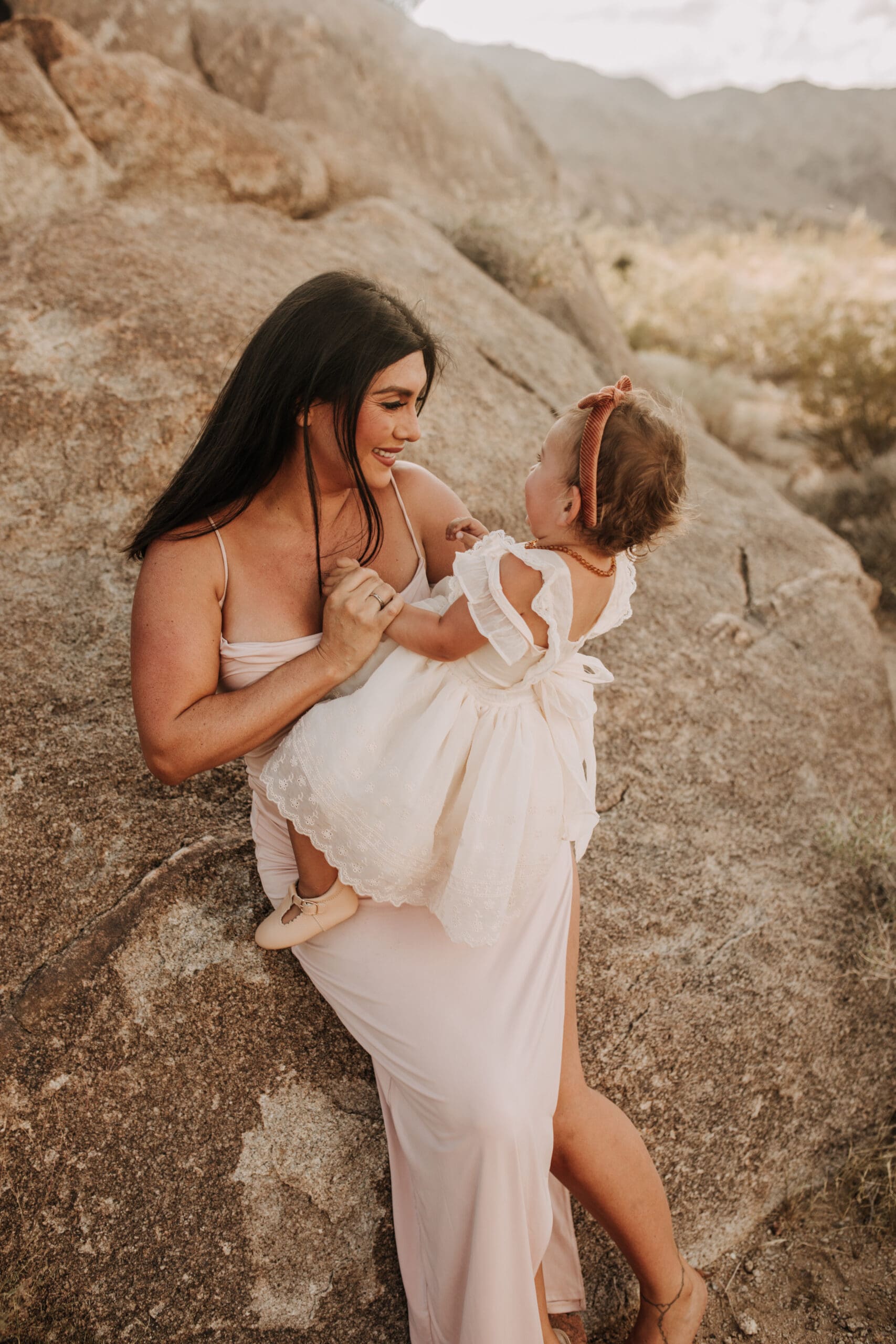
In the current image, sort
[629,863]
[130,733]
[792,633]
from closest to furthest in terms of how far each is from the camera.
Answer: [130,733]
[629,863]
[792,633]

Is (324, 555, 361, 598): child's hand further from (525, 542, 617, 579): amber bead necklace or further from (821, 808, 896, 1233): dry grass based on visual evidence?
(821, 808, 896, 1233): dry grass

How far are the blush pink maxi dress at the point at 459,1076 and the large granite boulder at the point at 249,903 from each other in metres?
0.14

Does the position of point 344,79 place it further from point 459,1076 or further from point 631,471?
point 459,1076

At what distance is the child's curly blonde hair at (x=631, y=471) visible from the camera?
170 centimetres

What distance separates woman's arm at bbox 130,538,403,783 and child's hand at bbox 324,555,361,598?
0.28 feet

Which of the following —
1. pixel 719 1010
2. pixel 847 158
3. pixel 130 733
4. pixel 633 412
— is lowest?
pixel 719 1010

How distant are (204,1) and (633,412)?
785 centimetres

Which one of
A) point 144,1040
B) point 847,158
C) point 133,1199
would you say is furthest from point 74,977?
point 847,158

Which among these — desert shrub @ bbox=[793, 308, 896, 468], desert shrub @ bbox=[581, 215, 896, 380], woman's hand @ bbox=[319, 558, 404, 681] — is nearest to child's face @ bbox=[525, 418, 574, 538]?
woman's hand @ bbox=[319, 558, 404, 681]

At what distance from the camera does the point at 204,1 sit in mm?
7059

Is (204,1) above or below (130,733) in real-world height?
above

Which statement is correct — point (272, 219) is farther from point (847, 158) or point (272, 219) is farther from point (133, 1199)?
point (847, 158)

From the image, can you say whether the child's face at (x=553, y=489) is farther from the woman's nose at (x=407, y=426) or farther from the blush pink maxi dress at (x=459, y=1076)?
the blush pink maxi dress at (x=459, y=1076)

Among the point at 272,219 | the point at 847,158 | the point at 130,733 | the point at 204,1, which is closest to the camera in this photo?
the point at 130,733
